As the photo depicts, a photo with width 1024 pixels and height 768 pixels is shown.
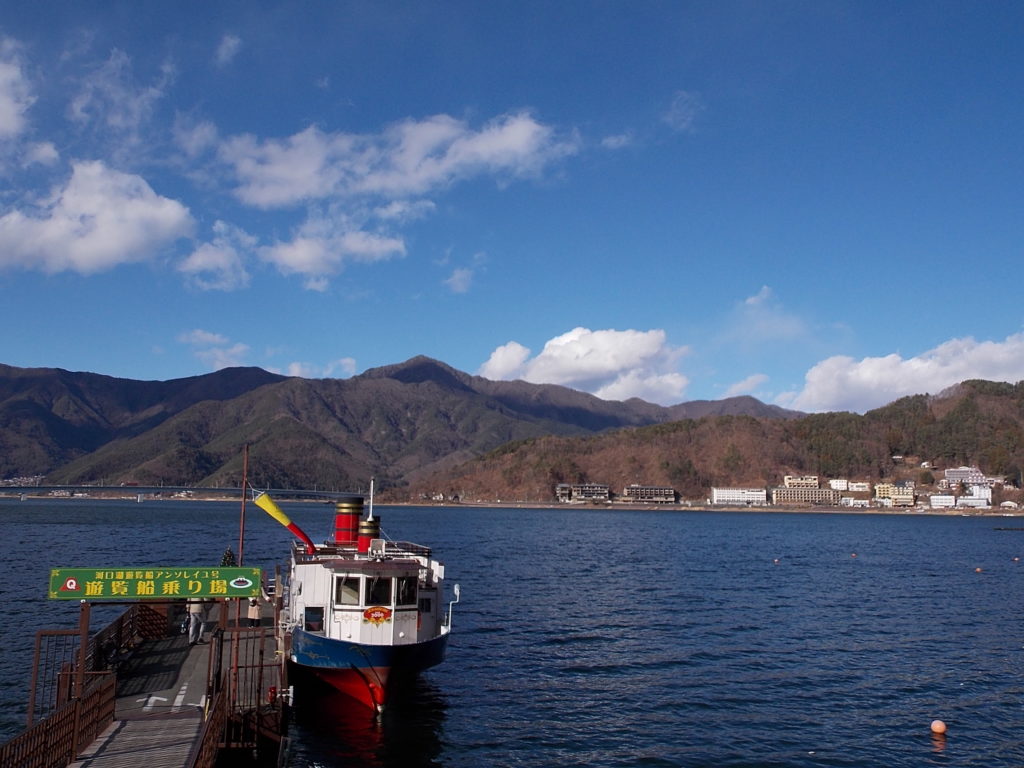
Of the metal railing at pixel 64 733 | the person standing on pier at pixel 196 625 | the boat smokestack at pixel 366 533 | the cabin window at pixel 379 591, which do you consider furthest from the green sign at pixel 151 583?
the boat smokestack at pixel 366 533

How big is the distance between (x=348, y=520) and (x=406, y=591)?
36.7 ft

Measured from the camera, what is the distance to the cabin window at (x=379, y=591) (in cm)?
3041

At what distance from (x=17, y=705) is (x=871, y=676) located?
1447 inches

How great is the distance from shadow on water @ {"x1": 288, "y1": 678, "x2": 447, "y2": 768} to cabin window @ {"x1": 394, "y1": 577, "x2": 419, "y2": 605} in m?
3.04

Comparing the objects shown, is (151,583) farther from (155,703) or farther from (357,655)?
(357,655)

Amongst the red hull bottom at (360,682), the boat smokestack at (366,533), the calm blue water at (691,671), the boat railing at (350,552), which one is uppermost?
the boat smokestack at (366,533)

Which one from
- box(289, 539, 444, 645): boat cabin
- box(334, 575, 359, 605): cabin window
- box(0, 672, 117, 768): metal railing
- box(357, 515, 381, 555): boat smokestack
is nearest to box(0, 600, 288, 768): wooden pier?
box(0, 672, 117, 768): metal railing

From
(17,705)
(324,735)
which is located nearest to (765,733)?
(324,735)

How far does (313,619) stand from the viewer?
3197cm

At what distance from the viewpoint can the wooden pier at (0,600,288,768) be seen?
17625 mm

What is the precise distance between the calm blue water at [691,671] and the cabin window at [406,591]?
4442 millimetres

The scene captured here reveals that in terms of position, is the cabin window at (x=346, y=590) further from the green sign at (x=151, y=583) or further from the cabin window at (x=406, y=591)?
the green sign at (x=151, y=583)

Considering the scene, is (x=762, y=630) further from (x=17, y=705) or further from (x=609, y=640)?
(x=17, y=705)

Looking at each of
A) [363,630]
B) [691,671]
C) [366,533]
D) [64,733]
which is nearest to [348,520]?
[366,533]
